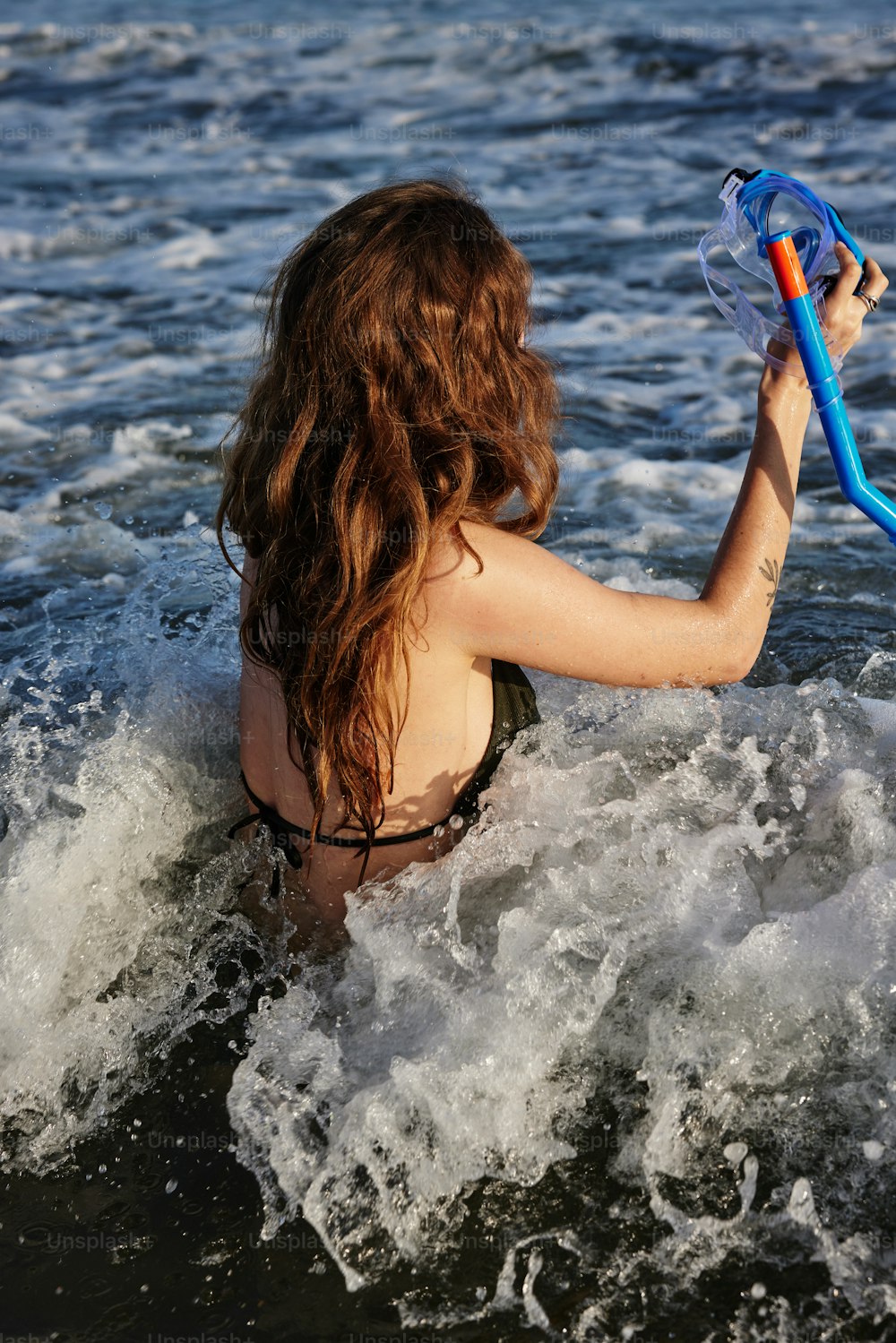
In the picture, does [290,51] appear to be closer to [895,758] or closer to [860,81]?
[860,81]

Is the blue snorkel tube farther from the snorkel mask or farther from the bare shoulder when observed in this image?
the bare shoulder

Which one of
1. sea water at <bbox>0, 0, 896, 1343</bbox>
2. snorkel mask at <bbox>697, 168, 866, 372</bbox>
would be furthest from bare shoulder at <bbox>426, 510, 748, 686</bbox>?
snorkel mask at <bbox>697, 168, 866, 372</bbox>

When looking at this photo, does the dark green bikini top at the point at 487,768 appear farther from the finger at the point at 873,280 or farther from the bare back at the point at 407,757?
the finger at the point at 873,280

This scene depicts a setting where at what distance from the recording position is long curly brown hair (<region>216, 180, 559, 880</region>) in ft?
7.23

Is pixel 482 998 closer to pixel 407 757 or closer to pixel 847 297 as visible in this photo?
pixel 407 757

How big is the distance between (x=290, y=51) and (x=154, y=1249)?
13.7 meters

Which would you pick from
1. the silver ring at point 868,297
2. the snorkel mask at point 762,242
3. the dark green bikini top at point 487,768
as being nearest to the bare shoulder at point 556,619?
the dark green bikini top at point 487,768

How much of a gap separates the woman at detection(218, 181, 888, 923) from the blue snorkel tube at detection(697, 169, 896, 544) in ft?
0.18

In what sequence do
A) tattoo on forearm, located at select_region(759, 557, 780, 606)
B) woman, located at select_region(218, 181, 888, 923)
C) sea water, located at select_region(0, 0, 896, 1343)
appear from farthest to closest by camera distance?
tattoo on forearm, located at select_region(759, 557, 780, 606)
woman, located at select_region(218, 181, 888, 923)
sea water, located at select_region(0, 0, 896, 1343)

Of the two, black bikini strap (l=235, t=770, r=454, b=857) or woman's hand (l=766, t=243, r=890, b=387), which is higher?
woman's hand (l=766, t=243, r=890, b=387)

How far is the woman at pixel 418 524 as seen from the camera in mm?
2217

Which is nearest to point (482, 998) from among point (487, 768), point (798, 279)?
point (487, 768)

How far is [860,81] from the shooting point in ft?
34.2

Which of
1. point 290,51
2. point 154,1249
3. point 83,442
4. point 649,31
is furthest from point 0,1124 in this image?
point 290,51
